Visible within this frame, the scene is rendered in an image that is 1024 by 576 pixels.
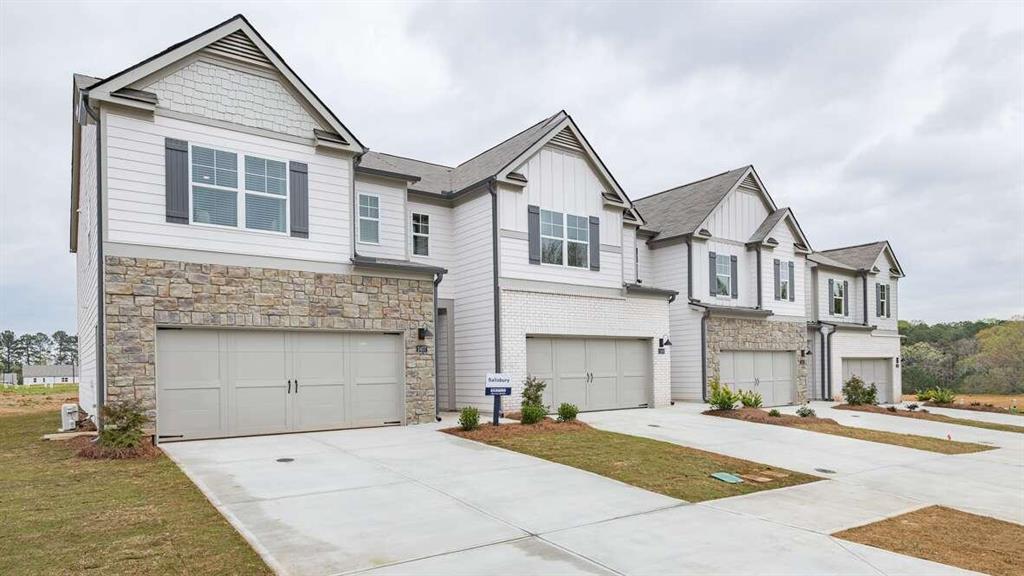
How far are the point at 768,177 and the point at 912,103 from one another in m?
20.6

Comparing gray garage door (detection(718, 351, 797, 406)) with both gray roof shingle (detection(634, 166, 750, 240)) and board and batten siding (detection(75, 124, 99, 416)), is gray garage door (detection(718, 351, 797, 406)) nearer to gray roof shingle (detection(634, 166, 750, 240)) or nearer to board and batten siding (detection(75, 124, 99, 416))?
gray roof shingle (detection(634, 166, 750, 240))

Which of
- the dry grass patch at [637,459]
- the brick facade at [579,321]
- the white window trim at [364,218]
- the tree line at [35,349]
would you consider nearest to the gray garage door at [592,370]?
the brick facade at [579,321]

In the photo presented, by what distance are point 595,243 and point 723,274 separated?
679 cm

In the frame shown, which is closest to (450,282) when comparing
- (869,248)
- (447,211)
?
(447,211)

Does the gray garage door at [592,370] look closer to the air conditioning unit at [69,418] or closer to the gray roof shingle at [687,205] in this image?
the gray roof shingle at [687,205]

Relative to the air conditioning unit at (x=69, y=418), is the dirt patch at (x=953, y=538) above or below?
below

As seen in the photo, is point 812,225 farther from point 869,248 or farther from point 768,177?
point 869,248

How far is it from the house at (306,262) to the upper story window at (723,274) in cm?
448

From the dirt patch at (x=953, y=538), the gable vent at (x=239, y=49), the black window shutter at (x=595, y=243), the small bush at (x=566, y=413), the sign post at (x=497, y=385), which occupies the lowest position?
the dirt patch at (x=953, y=538)

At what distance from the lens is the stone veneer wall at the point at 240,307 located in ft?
36.4

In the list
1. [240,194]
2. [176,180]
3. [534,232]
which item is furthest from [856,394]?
[176,180]

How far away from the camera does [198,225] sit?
12141 millimetres

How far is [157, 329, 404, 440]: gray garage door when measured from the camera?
38.7 feet

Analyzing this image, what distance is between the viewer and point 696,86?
21.3 metres
